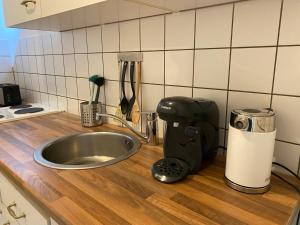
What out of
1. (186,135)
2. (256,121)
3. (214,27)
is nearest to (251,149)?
(256,121)

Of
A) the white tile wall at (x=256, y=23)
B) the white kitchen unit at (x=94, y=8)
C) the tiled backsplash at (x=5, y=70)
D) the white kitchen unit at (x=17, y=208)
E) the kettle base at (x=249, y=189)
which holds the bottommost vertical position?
A: the white kitchen unit at (x=17, y=208)

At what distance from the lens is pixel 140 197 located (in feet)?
2.09

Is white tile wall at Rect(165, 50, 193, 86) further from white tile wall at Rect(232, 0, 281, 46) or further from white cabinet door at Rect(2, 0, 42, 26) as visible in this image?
white cabinet door at Rect(2, 0, 42, 26)

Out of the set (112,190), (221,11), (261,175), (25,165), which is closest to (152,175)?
(112,190)

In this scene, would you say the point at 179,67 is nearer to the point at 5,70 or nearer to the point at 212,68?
the point at 212,68

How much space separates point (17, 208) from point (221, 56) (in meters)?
0.92

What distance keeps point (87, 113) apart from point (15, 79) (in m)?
1.39

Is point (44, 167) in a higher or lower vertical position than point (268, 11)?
lower

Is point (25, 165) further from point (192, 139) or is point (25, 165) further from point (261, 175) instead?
point (261, 175)

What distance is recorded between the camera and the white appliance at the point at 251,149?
1.98 ft

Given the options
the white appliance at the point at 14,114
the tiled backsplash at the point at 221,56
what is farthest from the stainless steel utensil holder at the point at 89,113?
the white appliance at the point at 14,114

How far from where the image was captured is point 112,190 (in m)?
0.67

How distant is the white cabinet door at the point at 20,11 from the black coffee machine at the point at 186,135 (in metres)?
0.70

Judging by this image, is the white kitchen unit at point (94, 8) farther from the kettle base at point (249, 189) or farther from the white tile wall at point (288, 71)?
the kettle base at point (249, 189)
